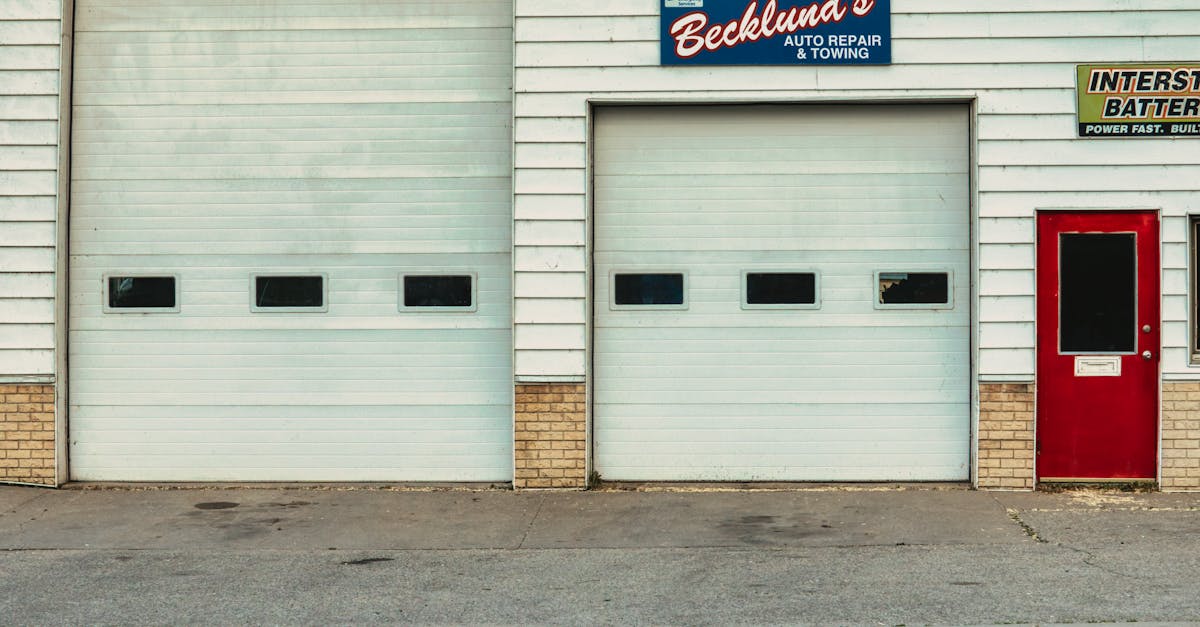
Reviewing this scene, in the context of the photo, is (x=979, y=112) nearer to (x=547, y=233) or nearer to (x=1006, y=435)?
(x=1006, y=435)

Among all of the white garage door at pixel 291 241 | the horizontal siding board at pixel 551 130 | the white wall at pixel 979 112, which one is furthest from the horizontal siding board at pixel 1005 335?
the white garage door at pixel 291 241

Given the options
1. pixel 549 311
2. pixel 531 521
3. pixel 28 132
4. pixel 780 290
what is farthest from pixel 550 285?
pixel 28 132

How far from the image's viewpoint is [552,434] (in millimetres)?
10562

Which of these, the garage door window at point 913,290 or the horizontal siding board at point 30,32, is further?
the horizontal siding board at point 30,32

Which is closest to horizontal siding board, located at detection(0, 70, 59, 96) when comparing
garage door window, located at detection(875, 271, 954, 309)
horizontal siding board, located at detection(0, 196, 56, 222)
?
horizontal siding board, located at detection(0, 196, 56, 222)

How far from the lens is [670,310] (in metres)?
10.8

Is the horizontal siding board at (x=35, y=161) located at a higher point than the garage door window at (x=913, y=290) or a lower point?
higher

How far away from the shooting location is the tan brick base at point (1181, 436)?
10.3 meters

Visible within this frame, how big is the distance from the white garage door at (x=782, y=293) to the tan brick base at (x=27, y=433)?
4.55 meters

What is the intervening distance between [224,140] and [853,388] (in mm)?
5624

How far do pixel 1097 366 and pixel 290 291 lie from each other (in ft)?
21.7

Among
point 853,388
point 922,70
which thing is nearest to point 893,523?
point 853,388

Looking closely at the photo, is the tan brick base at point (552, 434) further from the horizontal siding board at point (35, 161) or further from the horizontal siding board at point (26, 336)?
the horizontal siding board at point (35, 161)

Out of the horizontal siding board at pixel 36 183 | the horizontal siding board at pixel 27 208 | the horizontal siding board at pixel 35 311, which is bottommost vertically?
the horizontal siding board at pixel 35 311
